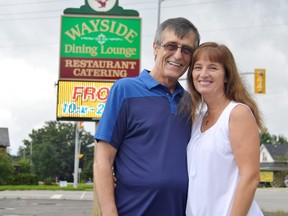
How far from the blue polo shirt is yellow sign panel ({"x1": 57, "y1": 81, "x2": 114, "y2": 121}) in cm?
574

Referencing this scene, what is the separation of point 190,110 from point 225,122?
0.40 meters

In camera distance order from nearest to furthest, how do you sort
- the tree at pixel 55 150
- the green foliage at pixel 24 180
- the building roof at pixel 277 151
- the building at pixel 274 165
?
the green foliage at pixel 24 180
the building at pixel 274 165
the building roof at pixel 277 151
the tree at pixel 55 150

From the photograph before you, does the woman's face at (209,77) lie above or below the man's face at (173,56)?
below

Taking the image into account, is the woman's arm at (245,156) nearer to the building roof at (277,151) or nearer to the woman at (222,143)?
the woman at (222,143)

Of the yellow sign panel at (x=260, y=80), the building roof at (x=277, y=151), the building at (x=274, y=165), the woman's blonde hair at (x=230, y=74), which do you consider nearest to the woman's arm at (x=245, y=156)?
the woman's blonde hair at (x=230, y=74)

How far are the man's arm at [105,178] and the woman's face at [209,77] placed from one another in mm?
638

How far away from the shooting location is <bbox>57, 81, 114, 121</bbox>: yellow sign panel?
360 inches

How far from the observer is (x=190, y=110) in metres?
3.52

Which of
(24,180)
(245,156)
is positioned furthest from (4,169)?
(245,156)

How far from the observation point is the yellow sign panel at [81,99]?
9.15m

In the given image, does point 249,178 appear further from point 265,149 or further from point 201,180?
point 265,149

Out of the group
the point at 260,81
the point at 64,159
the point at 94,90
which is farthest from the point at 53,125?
the point at 94,90

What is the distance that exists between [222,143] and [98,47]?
6.32 meters

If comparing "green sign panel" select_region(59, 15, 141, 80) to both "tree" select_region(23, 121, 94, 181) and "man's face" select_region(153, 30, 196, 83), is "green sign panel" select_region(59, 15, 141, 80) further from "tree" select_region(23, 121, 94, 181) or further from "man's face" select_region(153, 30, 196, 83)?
"tree" select_region(23, 121, 94, 181)
